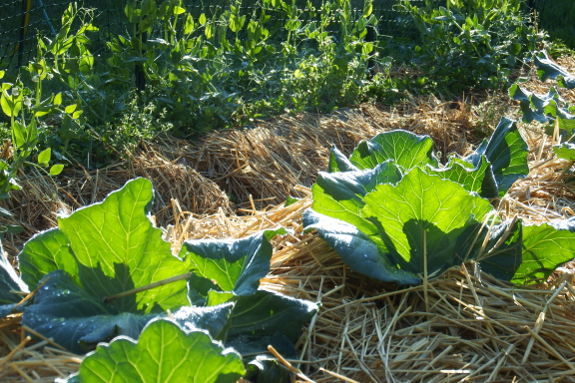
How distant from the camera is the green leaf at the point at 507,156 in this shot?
89.7 inches

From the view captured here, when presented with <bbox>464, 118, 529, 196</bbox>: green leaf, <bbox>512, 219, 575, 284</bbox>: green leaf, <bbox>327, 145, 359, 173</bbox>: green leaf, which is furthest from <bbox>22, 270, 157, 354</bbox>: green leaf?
<bbox>464, 118, 529, 196</bbox>: green leaf

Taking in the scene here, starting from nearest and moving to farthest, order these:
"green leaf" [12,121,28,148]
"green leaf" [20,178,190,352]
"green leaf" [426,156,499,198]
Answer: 1. "green leaf" [20,178,190,352]
2. "green leaf" [426,156,499,198]
3. "green leaf" [12,121,28,148]

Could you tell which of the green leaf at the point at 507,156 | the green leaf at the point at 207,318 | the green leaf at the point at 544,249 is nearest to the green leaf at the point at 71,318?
the green leaf at the point at 207,318

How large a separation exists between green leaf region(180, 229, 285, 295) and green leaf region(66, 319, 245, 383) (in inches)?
16.2

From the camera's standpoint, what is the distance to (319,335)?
168cm

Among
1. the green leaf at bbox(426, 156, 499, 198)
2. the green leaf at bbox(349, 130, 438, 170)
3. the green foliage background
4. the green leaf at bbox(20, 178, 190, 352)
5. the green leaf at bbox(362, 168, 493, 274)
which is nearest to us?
the green leaf at bbox(20, 178, 190, 352)

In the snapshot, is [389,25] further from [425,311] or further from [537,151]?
[425,311]

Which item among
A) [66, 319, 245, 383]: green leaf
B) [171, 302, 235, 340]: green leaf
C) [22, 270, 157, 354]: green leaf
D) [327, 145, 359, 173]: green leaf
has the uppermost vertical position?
[66, 319, 245, 383]: green leaf

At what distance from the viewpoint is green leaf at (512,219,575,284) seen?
71.7 inches

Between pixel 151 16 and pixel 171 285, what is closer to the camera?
pixel 171 285

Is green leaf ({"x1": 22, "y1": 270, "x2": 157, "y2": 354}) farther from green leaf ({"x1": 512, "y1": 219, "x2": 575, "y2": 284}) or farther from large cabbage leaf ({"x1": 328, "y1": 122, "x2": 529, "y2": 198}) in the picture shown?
green leaf ({"x1": 512, "y1": 219, "x2": 575, "y2": 284})

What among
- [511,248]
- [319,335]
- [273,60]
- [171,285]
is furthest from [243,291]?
[273,60]

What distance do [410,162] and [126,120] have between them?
188 cm

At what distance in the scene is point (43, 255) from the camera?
5.33 ft
